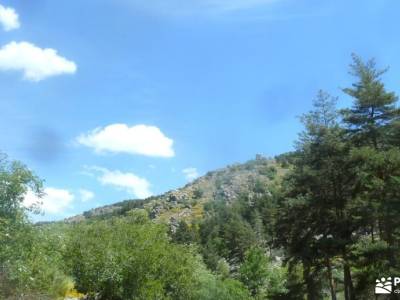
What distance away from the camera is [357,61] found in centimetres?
3453

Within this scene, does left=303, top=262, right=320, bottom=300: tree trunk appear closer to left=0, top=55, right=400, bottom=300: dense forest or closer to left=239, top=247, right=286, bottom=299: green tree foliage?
left=0, top=55, right=400, bottom=300: dense forest

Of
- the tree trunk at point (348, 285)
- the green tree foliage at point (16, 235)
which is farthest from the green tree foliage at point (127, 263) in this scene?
the green tree foliage at point (16, 235)

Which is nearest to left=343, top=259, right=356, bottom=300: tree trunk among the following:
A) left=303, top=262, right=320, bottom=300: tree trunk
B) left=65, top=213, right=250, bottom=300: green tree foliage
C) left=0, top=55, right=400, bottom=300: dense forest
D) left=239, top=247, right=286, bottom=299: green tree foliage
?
left=0, top=55, right=400, bottom=300: dense forest

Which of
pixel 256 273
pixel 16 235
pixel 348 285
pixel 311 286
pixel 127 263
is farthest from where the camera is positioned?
pixel 256 273

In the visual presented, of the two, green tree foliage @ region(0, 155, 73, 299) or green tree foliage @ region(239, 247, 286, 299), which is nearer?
green tree foliage @ region(0, 155, 73, 299)

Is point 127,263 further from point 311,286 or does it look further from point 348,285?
point 348,285

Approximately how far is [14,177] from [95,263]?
23438 millimetres

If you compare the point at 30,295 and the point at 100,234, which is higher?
the point at 100,234

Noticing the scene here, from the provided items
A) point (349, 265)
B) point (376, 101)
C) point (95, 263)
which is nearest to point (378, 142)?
point (376, 101)

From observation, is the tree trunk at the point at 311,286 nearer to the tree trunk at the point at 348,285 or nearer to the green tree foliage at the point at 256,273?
the tree trunk at the point at 348,285

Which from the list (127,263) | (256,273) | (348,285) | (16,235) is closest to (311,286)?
(348,285)

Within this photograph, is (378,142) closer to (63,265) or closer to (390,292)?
(390,292)

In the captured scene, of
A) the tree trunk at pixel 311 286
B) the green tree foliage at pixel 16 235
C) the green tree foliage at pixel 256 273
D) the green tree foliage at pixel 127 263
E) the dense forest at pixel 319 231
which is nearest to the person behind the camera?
the green tree foliage at pixel 16 235

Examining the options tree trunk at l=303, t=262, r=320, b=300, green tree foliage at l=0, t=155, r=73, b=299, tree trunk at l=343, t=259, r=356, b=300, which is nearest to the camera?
green tree foliage at l=0, t=155, r=73, b=299
